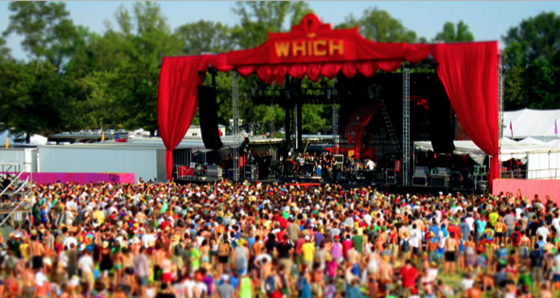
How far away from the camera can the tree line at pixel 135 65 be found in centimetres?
5100

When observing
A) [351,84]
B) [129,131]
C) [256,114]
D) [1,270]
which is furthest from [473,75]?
[129,131]

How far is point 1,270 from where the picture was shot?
12.8 metres

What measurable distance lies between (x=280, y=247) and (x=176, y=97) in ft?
49.2

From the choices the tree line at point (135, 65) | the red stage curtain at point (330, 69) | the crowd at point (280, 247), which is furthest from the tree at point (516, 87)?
the crowd at point (280, 247)

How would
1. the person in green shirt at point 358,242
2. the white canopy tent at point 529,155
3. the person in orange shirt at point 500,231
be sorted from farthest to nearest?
the white canopy tent at point 529,155 < the person in orange shirt at point 500,231 < the person in green shirt at point 358,242

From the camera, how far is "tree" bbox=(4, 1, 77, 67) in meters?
67.2

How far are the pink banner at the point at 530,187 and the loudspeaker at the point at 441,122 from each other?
3.22 m

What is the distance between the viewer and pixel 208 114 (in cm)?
2825

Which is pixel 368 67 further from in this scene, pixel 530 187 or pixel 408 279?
pixel 408 279

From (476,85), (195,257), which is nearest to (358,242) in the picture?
(195,257)

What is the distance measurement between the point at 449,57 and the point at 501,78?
209 cm

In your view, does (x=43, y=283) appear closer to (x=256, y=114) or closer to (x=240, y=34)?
(x=256, y=114)

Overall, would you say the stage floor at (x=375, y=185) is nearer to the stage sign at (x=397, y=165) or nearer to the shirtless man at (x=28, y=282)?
the stage sign at (x=397, y=165)

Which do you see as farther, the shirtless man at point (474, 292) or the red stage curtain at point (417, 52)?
the red stage curtain at point (417, 52)
